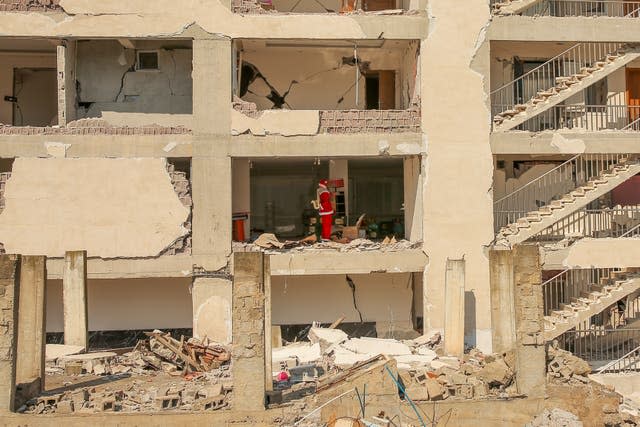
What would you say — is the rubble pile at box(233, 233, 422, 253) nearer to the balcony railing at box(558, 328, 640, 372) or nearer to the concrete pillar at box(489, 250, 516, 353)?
the concrete pillar at box(489, 250, 516, 353)

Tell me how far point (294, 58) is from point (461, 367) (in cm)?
1221

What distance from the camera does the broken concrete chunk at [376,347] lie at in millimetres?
18562

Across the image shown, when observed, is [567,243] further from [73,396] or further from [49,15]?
[49,15]

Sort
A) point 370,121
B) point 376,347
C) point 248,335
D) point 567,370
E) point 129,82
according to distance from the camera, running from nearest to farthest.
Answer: point 248,335, point 567,370, point 376,347, point 370,121, point 129,82

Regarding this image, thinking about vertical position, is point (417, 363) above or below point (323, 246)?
below

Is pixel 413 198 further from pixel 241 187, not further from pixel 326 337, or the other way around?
pixel 241 187

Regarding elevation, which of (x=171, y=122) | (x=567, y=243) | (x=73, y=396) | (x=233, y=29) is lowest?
(x=73, y=396)

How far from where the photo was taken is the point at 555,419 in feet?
46.6

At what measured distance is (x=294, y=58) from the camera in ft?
78.9

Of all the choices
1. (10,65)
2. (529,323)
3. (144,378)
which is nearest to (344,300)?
(144,378)

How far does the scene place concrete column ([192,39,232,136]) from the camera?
20.4 metres

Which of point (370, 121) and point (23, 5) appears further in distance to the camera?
point (370, 121)

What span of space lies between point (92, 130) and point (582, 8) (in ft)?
51.2

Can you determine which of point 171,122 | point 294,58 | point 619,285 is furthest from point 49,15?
point 619,285
